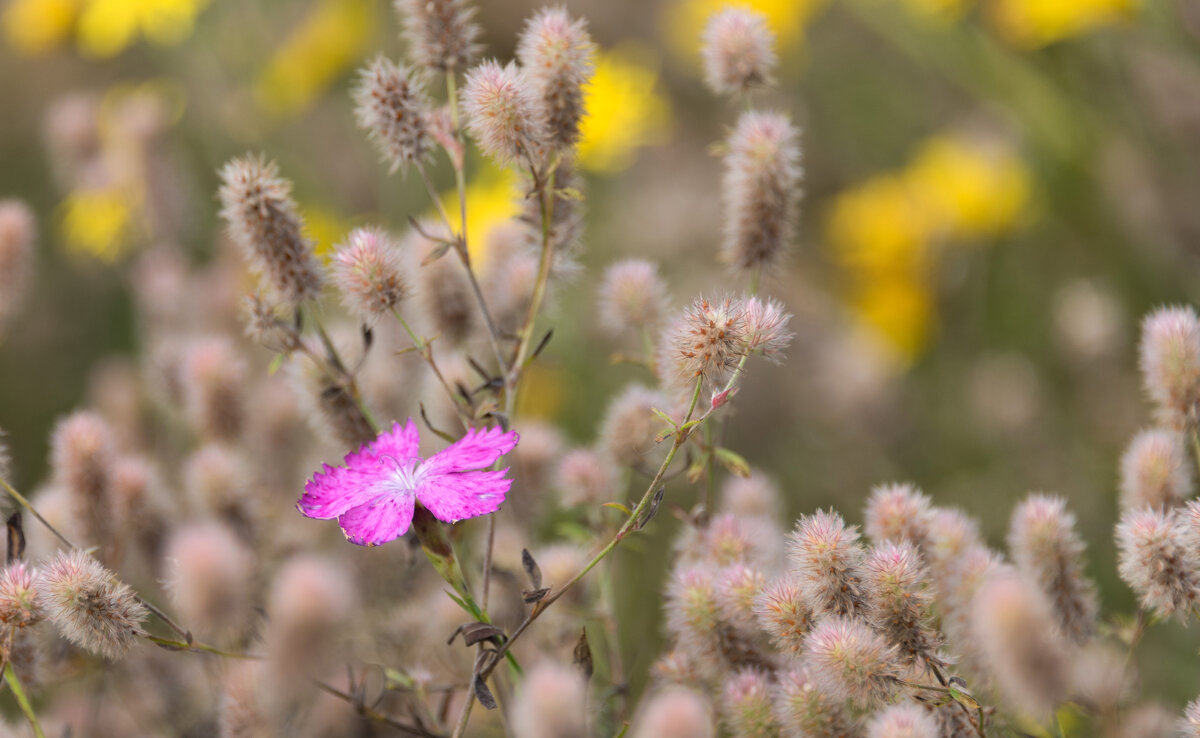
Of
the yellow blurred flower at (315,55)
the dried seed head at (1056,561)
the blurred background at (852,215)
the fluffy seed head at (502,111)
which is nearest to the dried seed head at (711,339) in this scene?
the fluffy seed head at (502,111)

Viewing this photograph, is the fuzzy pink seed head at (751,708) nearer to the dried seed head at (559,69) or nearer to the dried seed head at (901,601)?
the dried seed head at (901,601)

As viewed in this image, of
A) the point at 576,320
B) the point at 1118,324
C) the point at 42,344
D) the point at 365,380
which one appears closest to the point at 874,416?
the point at 1118,324

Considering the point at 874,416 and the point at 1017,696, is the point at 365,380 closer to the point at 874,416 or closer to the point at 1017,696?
the point at 1017,696

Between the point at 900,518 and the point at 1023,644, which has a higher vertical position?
the point at 900,518

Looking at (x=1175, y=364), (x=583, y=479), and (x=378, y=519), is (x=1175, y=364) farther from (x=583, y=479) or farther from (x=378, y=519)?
(x=378, y=519)

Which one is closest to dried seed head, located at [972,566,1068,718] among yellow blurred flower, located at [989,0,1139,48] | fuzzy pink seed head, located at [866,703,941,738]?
fuzzy pink seed head, located at [866,703,941,738]

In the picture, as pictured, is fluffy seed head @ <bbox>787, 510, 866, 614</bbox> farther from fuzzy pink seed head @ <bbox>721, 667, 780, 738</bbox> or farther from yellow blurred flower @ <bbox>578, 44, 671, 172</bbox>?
yellow blurred flower @ <bbox>578, 44, 671, 172</bbox>

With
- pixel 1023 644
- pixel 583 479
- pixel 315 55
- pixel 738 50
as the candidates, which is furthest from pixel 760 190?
pixel 315 55
